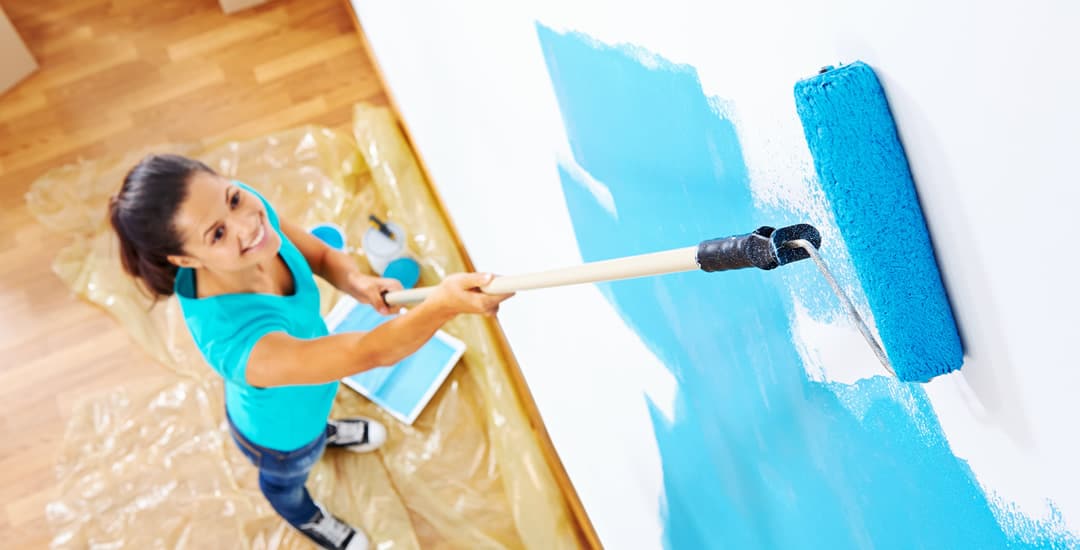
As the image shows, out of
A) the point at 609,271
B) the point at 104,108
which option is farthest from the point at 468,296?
the point at 104,108

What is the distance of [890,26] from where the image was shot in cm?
42

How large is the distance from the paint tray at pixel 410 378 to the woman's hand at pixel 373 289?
44 cm

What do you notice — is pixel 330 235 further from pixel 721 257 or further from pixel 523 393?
pixel 721 257

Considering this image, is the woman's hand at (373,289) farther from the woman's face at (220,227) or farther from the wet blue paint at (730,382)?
the wet blue paint at (730,382)

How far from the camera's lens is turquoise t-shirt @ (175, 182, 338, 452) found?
132cm

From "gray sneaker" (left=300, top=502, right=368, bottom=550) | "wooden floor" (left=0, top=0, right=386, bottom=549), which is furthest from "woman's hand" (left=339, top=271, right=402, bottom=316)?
"wooden floor" (left=0, top=0, right=386, bottom=549)

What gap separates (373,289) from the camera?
150 centimetres

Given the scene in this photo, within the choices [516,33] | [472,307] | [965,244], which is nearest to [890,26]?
[965,244]

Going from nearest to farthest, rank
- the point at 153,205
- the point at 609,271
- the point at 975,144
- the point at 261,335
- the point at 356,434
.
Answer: the point at 975,144 → the point at 609,271 → the point at 153,205 → the point at 261,335 → the point at 356,434

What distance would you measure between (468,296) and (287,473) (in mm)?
801

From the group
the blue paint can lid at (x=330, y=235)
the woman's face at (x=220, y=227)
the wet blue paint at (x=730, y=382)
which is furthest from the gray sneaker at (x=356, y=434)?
the wet blue paint at (x=730, y=382)

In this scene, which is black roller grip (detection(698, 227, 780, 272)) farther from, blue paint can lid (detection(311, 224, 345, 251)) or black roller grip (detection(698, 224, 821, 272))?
blue paint can lid (detection(311, 224, 345, 251))

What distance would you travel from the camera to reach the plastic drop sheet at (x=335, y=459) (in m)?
1.89

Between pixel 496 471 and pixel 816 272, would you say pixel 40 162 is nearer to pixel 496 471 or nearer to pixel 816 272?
pixel 496 471
